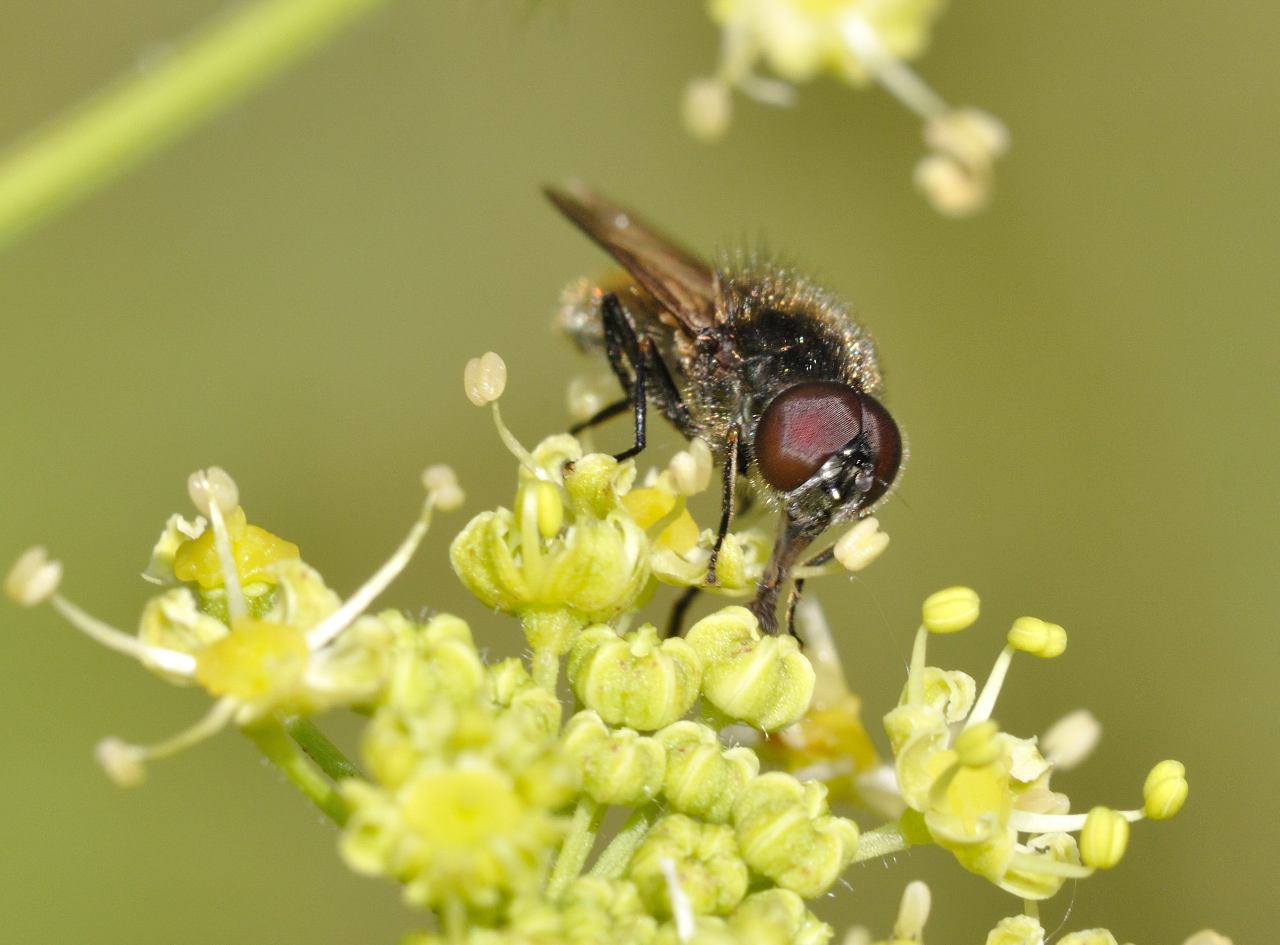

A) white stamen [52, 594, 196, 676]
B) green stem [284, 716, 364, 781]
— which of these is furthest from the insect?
white stamen [52, 594, 196, 676]

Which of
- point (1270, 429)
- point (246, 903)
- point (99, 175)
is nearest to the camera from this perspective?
point (99, 175)

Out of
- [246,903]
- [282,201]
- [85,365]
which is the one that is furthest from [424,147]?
[246,903]

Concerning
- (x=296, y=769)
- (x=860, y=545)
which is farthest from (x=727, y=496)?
(x=296, y=769)

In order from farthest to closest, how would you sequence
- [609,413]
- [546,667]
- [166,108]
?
[609,413]
[546,667]
[166,108]

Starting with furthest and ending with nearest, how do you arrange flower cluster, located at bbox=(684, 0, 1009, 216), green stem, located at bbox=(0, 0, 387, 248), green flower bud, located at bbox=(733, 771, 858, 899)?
green flower bud, located at bbox=(733, 771, 858, 899) → flower cluster, located at bbox=(684, 0, 1009, 216) → green stem, located at bbox=(0, 0, 387, 248)

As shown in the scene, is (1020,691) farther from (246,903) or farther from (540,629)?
(540,629)

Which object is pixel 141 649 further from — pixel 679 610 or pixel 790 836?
pixel 679 610

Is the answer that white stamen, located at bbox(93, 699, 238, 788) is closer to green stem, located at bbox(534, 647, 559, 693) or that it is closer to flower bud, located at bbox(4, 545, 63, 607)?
flower bud, located at bbox(4, 545, 63, 607)
